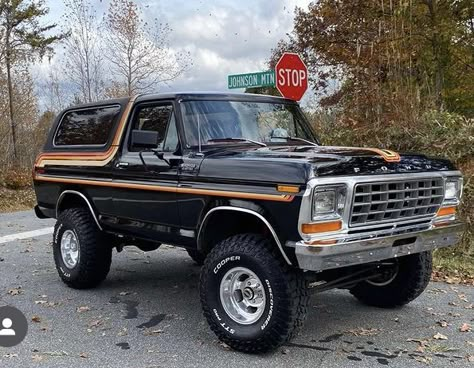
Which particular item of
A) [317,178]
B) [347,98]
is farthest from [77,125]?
[347,98]

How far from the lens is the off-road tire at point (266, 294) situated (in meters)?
3.98

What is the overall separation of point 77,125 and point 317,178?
3.67 metres

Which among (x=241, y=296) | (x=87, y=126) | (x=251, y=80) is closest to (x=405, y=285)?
(x=241, y=296)

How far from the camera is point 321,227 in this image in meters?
3.76

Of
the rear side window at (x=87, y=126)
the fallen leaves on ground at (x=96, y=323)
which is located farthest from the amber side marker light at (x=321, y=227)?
the rear side window at (x=87, y=126)

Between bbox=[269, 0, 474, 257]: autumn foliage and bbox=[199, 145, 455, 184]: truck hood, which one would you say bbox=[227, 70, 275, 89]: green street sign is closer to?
bbox=[269, 0, 474, 257]: autumn foliage

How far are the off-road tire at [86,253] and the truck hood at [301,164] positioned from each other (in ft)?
6.50

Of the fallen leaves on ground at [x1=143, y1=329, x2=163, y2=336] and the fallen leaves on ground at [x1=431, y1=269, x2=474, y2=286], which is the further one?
the fallen leaves on ground at [x1=431, y1=269, x2=474, y2=286]

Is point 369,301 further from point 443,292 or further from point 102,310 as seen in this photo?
point 102,310

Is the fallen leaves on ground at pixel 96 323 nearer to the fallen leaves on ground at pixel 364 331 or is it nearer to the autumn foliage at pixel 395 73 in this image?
the fallen leaves on ground at pixel 364 331

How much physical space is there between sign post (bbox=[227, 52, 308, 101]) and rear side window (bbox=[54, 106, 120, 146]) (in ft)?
9.39

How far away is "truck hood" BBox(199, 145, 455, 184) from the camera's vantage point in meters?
3.82

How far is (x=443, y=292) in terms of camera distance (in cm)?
598

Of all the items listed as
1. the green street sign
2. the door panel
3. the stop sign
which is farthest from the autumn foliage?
A: the door panel
